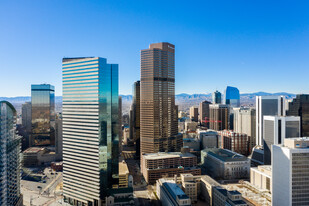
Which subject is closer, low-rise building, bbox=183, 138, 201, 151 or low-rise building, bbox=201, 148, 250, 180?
low-rise building, bbox=201, 148, 250, 180

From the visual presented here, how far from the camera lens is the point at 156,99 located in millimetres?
93750

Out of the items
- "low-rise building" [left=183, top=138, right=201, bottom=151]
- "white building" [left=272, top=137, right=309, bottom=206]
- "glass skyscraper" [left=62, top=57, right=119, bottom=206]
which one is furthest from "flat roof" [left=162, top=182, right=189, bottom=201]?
"low-rise building" [left=183, top=138, right=201, bottom=151]

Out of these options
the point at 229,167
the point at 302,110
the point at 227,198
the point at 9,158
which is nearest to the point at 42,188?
the point at 9,158

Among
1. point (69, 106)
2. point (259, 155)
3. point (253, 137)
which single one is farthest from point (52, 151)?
point (253, 137)

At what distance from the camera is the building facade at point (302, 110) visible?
99.9 m

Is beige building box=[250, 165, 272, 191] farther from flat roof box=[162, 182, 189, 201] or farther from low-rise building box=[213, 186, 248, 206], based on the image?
flat roof box=[162, 182, 189, 201]

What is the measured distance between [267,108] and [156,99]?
48211 millimetres

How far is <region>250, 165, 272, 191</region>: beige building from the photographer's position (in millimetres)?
66125

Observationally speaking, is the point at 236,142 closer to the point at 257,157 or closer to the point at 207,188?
the point at 257,157

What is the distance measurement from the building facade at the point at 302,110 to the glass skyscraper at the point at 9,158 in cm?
10473

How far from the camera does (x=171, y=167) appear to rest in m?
79.6

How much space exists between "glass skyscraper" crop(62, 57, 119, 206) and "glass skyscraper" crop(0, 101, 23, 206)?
1255cm

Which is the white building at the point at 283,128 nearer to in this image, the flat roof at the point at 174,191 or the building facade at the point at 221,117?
the flat roof at the point at 174,191

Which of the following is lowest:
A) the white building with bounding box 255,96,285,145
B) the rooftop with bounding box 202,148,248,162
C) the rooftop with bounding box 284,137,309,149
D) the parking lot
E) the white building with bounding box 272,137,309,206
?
the parking lot
